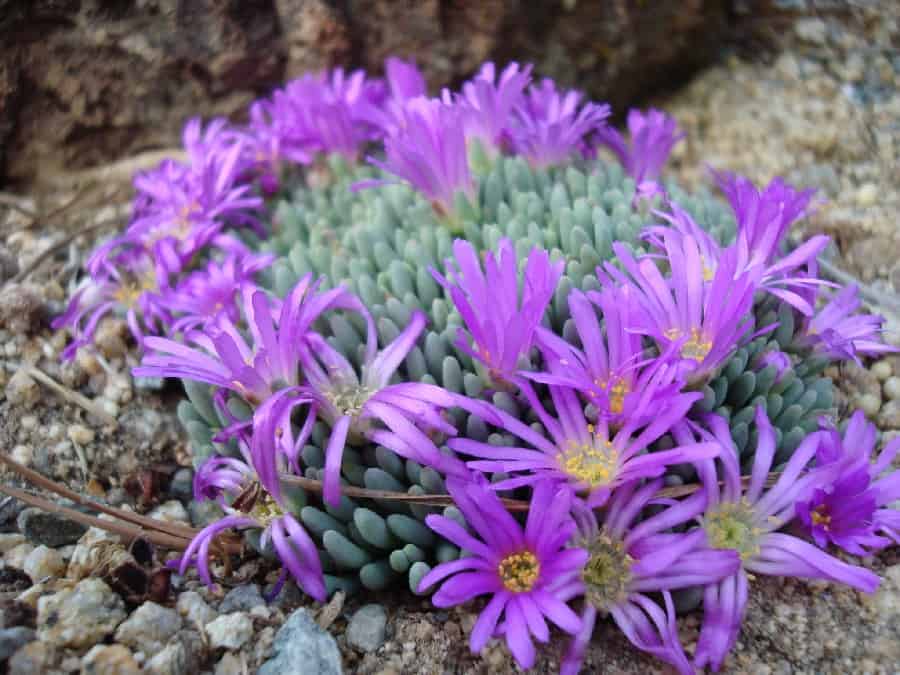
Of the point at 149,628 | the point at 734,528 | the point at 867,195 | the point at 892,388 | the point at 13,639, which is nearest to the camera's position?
the point at 13,639

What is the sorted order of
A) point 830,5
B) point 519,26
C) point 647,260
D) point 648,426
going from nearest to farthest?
point 648,426 < point 647,260 < point 519,26 < point 830,5

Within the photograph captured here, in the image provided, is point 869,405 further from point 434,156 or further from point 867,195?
point 434,156

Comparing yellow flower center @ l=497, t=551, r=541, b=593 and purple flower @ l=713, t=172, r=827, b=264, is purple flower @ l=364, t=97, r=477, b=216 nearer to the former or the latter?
purple flower @ l=713, t=172, r=827, b=264

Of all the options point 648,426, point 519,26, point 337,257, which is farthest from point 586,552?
point 519,26

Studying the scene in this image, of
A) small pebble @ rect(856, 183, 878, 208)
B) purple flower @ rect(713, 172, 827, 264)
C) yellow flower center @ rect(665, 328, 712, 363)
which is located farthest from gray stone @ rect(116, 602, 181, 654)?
small pebble @ rect(856, 183, 878, 208)

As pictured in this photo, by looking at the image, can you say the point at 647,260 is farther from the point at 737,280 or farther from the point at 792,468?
the point at 792,468

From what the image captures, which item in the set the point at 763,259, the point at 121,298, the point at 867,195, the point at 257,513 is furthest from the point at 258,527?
the point at 867,195

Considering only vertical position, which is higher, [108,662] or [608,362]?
[608,362]
